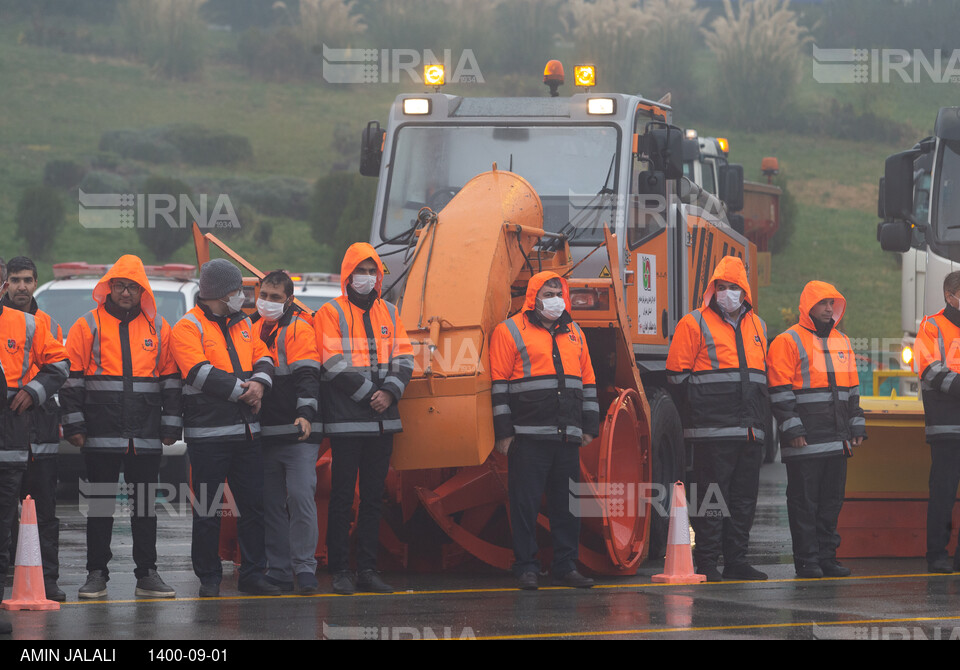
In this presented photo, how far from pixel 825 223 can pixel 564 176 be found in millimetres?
48022

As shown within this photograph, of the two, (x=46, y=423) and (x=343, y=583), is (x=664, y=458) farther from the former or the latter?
(x=46, y=423)

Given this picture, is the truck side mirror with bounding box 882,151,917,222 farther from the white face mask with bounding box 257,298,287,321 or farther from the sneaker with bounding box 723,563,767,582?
the white face mask with bounding box 257,298,287,321

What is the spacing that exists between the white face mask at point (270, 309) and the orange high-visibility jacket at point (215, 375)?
294 mm

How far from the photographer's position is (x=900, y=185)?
1343cm

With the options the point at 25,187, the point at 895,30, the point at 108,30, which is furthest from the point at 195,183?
the point at 895,30

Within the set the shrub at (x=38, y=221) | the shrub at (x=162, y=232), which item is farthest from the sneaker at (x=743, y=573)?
the shrub at (x=38, y=221)

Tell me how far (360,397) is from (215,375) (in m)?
0.88

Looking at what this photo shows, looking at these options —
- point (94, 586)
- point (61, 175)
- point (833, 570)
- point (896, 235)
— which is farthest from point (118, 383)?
point (61, 175)

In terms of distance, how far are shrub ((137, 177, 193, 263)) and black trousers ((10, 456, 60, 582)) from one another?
1232 inches

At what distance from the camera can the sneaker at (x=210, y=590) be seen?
30.7ft

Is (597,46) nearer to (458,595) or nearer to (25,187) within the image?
(25,187)

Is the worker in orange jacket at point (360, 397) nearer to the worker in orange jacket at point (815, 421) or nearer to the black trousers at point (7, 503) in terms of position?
the black trousers at point (7, 503)

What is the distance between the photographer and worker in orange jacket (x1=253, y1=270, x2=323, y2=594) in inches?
378

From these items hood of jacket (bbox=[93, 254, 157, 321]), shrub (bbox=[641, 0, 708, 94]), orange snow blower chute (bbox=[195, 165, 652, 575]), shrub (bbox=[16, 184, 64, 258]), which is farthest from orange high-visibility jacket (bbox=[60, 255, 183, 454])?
shrub (bbox=[641, 0, 708, 94])
